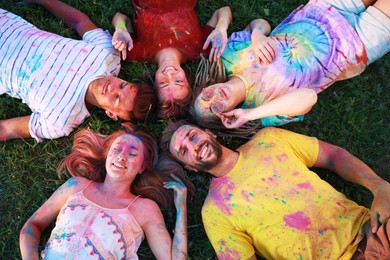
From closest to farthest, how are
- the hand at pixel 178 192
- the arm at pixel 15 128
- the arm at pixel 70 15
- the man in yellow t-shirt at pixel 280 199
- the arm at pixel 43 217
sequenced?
the man in yellow t-shirt at pixel 280 199
the arm at pixel 43 217
the hand at pixel 178 192
the arm at pixel 15 128
the arm at pixel 70 15

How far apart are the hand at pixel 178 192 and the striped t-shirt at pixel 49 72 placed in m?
1.16

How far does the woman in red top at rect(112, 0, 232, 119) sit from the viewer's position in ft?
14.8

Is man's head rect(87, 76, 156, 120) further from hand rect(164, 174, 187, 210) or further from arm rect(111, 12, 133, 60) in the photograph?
hand rect(164, 174, 187, 210)

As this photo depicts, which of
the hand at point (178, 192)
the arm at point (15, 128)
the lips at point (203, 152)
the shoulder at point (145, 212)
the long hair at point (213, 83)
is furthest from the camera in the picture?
the arm at point (15, 128)

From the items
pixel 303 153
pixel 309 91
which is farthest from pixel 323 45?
pixel 303 153

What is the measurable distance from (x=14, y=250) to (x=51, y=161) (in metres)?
0.95

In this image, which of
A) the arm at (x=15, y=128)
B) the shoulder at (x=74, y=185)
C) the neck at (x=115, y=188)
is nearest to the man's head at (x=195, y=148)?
the neck at (x=115, y=188)

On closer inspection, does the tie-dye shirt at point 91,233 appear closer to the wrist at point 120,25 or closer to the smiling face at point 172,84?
the smiling face at point 172,84

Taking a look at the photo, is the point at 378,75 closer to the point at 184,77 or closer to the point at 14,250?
the point at 184,77

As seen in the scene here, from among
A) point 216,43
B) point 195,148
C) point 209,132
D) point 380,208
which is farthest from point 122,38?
point 380,208

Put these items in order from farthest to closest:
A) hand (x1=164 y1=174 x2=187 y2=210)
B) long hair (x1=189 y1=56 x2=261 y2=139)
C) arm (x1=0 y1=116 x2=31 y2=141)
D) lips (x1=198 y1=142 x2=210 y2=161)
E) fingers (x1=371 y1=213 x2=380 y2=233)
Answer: arm (x1=0 y1=116 x2=31 y2=141), long hair (x1=189 y1=56 x2=261 y2=139), hand (x1=164 y1=174 x2=187 y2=210), lips (x1=198 y1=142 x2=210 y2=161), fingers (x1=371 y1=213 x2=380 y2=233)

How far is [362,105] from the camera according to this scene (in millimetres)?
4805

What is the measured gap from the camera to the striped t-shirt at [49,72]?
450 cm

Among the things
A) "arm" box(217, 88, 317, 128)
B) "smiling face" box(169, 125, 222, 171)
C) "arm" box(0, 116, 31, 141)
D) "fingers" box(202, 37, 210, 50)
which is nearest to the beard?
"smiling face" box(169, 125, 222, 171)
